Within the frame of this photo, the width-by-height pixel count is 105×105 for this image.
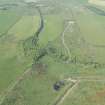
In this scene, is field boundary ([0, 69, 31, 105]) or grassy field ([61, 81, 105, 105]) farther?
field boundary ([0, 69, 31, 105])

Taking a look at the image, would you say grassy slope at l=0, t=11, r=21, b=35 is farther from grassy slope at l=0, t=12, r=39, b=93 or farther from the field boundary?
the field boundary

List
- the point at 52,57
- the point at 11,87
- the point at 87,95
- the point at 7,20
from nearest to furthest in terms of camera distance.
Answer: the point at 87,95
the point at 11,87
the point at 52,57
the point at 7,20

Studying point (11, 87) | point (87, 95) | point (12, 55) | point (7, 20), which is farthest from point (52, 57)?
point (7, 20)

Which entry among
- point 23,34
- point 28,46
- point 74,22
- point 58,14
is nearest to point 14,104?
point 28,46

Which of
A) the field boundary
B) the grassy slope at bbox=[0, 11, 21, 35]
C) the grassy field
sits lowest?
the grassy slope at bbox=[0, 11, 21, 35]

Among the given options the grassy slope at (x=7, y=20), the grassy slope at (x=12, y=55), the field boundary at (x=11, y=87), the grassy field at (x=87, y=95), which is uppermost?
the grassy field at (x=87, y=95)

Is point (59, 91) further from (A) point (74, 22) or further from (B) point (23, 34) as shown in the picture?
(A) point (74, 22)

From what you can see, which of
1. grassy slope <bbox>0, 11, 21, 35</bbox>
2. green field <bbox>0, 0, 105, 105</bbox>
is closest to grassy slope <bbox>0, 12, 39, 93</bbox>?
green field <bbox>0, 0, 105, 105</bbox>

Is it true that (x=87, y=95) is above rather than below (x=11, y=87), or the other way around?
above

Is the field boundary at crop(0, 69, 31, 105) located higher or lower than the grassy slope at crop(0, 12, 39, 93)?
higher

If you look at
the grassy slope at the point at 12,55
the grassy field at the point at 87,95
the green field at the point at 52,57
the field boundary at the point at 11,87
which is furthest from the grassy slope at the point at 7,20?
the grassy field at the point at 87,95

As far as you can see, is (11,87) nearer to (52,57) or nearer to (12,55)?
(12,55)

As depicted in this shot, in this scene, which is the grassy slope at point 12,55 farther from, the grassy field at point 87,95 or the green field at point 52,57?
the grassy field at point 87,95

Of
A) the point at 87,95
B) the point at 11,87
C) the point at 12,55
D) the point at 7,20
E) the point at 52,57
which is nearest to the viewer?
the point at 87,95
